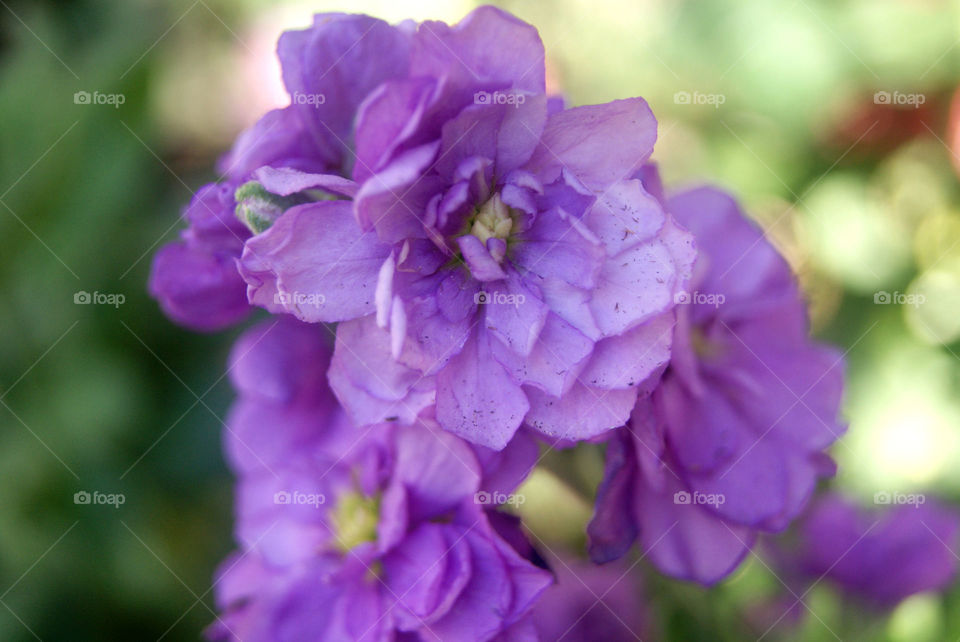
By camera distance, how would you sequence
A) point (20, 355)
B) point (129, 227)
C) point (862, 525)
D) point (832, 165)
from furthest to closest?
point (832, 165) < point (129, 227) < point (20, 355) < point (862, 525)

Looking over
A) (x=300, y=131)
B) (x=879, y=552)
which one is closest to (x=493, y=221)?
(x=300, y=131)

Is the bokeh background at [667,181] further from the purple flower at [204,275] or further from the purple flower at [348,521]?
the purple flower at [204,275]

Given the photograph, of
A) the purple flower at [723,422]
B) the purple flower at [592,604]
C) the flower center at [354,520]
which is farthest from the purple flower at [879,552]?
the flower center at [354,520]

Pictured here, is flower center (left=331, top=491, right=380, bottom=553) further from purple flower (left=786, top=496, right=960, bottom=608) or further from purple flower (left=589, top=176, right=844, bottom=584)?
purple flower (left=786, top=496, right=960, bottom=608)

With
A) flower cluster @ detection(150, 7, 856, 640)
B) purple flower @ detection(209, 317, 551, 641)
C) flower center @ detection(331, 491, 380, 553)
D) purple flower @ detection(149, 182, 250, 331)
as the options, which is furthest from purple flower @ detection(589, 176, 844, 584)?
purple flower @ detection(149, 182, 250, 331)

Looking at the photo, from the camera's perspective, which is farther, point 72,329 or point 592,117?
point 72,329

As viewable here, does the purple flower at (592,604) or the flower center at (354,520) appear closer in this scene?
the flower center at (354,520)

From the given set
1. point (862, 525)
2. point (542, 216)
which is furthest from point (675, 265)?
point (862, 525)

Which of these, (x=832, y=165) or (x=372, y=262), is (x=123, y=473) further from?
(x=832, y=165)
